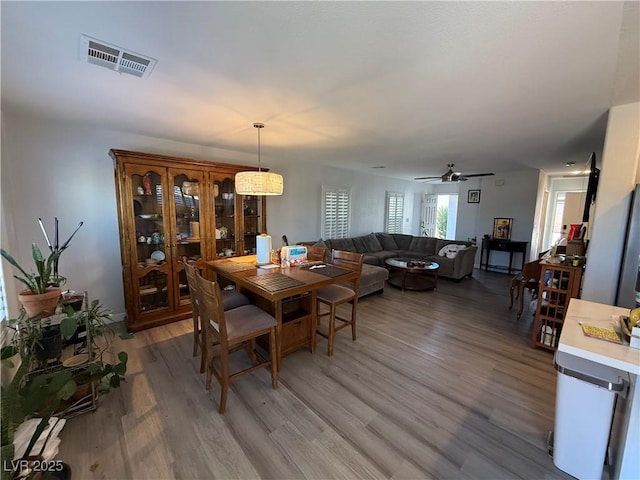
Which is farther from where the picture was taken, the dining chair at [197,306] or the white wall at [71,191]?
the white wall at [71,191]

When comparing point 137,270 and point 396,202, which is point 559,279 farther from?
point 396,202

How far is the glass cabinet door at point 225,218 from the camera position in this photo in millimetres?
3656

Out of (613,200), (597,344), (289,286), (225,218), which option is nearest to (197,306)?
(289,286)

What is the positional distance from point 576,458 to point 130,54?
3.40 m

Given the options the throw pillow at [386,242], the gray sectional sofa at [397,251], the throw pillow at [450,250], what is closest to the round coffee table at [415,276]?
the gray sectional sofa at [397,251]

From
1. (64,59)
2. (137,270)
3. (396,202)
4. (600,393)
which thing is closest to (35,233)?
(137,270)

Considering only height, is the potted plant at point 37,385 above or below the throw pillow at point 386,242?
below

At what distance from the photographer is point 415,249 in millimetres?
6492

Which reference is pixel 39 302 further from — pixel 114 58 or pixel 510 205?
pixel 510 205

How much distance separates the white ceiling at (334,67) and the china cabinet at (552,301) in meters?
1.51

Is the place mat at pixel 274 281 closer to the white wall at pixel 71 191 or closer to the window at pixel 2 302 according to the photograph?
the window at pixel 2 302

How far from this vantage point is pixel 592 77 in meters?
1.72

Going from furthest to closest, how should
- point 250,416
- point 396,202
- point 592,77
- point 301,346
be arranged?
point 396,202 < point 301,346 < point 250,416 < point 592,77

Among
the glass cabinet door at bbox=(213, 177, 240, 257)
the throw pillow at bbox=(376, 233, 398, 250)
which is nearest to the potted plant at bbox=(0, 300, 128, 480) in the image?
the glass cabinet door at bbox=(213, 177, 240, 257)
